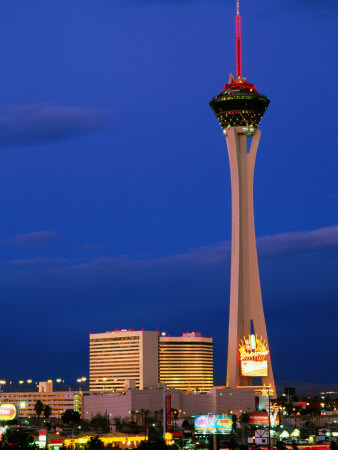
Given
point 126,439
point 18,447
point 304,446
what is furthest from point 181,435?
point 18,447

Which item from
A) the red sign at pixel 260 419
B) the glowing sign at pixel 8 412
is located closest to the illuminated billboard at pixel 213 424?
the glowing sign at pixel 8 412

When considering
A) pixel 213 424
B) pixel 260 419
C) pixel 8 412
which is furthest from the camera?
pixel 260 419

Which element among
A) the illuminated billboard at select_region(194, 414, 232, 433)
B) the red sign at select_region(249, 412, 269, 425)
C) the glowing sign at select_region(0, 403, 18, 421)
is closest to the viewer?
the glowing sign at select_region(0, 403, 18, 421)

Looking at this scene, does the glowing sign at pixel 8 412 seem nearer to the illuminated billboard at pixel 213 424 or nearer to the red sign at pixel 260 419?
the illuminated billboard at pixel 213 424

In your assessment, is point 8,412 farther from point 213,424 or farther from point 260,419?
point 260,419

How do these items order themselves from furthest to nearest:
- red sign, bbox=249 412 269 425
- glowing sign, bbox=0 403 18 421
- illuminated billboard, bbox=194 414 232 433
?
red sign, bbox=249 412 269 425 < illuminated billboard, bbox=194 414 232 433 < glowing sign, bbox=0 403 18 421

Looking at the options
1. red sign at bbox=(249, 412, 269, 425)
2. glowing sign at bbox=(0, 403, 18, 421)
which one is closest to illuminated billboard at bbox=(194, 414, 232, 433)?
glowing sign at bbox=(0, 403, 18, 421)

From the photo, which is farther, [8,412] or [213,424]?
[213,424]

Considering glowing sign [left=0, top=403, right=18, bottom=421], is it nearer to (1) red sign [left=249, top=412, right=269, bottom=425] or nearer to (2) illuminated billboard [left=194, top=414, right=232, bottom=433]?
(2) illuminated billboard [left=194, top=414, right=232, bottom=433]

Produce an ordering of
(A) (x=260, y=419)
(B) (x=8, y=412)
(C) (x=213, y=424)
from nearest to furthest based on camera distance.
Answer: (B) (x=8, y=412), (C) (x=213, y=424), (A) (x=260, y=419)

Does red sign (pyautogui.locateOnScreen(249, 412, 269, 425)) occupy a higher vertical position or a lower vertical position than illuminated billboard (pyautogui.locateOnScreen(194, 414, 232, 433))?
higher

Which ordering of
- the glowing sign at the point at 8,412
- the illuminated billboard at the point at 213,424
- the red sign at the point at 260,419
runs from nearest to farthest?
the glowing sign at the point at 8,412, the illuminated billboard at the point at 213,424, the red sign at the point at 260,419

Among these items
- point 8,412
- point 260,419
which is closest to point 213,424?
point 8,412

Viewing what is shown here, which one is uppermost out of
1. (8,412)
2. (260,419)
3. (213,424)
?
(8,412)
